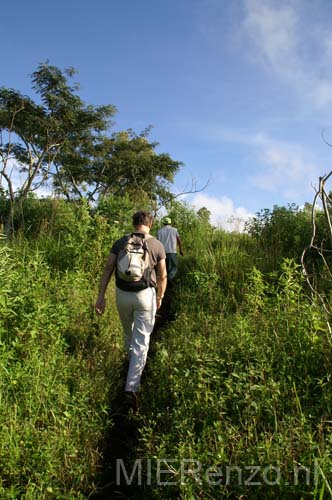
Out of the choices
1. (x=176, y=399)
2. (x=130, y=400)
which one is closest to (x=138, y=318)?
(x=130, y=400)

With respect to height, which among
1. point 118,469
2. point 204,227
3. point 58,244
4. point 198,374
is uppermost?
point 204,227

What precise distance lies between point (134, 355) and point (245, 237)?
6.31 metres

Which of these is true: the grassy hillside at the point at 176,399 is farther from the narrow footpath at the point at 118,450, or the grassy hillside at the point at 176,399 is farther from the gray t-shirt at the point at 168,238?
the gray t-shirt at the point at 168,238

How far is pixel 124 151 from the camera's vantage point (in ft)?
86.9

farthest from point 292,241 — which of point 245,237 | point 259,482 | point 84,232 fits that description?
point 259,482

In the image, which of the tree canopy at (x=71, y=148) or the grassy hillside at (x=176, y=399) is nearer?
the grassy hillside at (x=176, y=399)

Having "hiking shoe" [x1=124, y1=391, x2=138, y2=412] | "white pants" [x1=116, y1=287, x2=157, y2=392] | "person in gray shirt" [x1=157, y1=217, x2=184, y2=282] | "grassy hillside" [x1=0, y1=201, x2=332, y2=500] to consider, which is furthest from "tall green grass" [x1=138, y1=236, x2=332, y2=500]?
"person in gray shirt" [x1=157, y1=217, x2=184, y2=282]

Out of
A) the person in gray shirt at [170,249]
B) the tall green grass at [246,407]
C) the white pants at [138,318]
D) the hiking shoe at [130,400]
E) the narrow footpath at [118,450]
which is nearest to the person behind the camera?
the tall green grass at [246,407]

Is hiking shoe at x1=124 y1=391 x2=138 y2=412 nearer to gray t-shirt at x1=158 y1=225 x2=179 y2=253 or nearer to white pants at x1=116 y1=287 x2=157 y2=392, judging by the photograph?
white pants at x1=116 y1=287 x2=157 y2=392

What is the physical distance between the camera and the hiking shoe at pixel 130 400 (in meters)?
3.89

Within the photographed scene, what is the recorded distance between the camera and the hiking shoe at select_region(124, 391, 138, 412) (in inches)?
153

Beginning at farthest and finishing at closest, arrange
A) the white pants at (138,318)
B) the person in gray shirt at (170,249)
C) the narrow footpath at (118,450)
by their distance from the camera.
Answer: the person in gray shirt at (170,249), the white pants at (138,318), the narrow footpath at (118,450)

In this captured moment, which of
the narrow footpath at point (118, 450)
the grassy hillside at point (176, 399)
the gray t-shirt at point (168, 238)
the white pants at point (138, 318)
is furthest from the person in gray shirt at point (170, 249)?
the narrow footpath at point (118, 450)

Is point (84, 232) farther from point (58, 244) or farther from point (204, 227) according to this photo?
point (204, 227)
